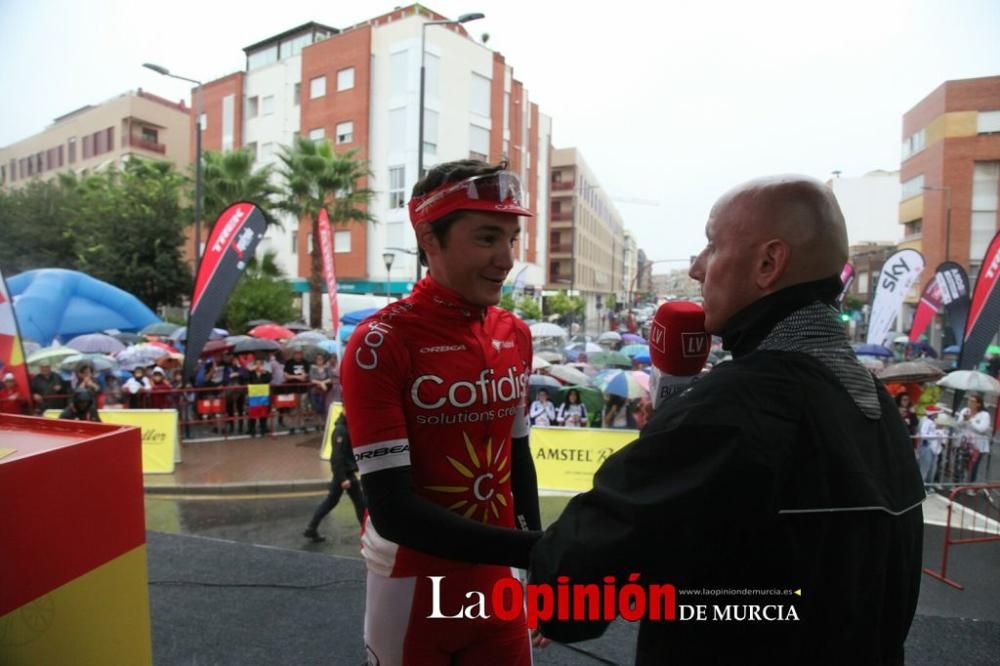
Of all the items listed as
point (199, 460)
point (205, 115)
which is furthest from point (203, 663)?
point (205, 115)

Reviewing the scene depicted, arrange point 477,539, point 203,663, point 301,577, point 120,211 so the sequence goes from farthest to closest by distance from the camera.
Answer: point 120,211
point 301,577
point 203,663
point 477,539

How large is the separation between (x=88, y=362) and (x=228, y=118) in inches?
1471

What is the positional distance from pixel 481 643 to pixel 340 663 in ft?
7.30

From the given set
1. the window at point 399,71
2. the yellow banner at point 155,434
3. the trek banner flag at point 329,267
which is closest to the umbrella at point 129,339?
the trek banner flag at point 329,267

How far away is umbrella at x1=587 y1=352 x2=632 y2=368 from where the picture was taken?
1471 centimetres

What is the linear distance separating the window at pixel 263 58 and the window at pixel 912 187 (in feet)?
136

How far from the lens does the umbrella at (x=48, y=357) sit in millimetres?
12172

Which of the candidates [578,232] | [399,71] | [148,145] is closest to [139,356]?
[399,71]

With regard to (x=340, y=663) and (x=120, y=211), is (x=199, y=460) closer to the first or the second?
(x=340, y=663)

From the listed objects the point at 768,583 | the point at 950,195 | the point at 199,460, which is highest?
the point at 950,195

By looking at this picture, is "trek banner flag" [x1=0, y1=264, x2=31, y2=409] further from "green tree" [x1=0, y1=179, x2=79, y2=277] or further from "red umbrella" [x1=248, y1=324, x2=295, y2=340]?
"green tree" [x1=0, y1=179, x2=79, y2=277]

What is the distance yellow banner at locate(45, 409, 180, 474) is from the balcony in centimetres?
4907

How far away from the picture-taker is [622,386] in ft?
36.2

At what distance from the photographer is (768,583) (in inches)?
45.8
